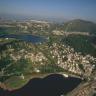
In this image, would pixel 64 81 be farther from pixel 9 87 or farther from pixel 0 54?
pixel 0 54

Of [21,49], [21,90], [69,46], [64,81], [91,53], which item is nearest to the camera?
[21,90]

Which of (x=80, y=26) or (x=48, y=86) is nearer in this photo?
(x=48, y=86)

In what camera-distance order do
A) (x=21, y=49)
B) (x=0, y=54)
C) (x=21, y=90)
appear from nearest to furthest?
(x=21, y=90)
(x=0, y=54)
(x=21, y=49)

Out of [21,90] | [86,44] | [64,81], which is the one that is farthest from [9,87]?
[86,44]

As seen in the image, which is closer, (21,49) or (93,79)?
(93,79)

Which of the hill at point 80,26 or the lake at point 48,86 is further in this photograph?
the hill at point 80,26

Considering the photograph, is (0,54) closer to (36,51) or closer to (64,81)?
(36,51)

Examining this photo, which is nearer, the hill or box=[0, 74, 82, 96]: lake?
box=[0, 74, 82, 96]: lake
